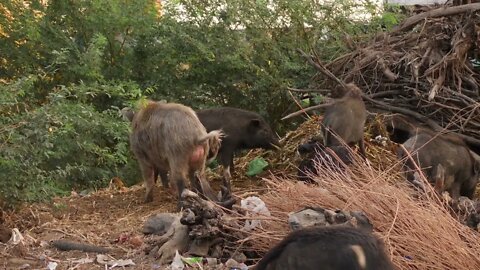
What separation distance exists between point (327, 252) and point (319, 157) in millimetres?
4087

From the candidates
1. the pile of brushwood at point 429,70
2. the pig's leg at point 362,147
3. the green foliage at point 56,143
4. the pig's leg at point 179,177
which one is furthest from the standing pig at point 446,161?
the green foliage at point 56,143

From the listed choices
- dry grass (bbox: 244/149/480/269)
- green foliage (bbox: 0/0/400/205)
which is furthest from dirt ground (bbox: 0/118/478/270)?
dry grass (bbox: 244/149/480/269)

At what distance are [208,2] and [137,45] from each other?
1202 mm

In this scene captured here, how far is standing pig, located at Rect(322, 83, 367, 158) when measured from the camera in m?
8.41

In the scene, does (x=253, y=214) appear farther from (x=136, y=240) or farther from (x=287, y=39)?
(x=287, y=39)

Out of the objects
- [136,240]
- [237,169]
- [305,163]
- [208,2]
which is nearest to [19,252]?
[136,240]

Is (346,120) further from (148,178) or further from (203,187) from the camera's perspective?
(148,178)

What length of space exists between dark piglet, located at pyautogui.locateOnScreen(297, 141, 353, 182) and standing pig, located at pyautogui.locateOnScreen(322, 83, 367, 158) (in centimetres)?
19

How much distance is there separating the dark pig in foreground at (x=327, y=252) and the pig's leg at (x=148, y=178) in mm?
5045

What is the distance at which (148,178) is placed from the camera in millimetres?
A: 8781

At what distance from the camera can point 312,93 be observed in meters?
11.0

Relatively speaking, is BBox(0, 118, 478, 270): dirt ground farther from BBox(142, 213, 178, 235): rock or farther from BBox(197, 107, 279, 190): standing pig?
BBox(197, 107, 279, 190): standing pig

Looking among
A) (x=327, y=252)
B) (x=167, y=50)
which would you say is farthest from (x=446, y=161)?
(x=327, y=252)

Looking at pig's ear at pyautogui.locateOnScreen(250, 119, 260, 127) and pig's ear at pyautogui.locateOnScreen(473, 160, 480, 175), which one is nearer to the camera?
pig's ear at pyautogui.locateOnScreen(473, 160, 480, 175)
